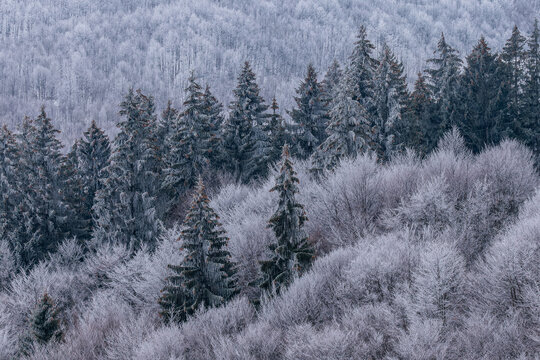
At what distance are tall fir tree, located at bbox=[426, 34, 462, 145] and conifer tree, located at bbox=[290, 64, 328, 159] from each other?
10299 mm

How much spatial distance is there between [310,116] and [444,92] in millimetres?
13270

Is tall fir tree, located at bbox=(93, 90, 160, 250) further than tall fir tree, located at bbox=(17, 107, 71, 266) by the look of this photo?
No

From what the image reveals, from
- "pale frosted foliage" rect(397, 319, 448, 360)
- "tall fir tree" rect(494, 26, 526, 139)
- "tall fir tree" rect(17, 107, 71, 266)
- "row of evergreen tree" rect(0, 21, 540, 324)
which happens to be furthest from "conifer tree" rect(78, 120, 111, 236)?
"tall fir tree" rect(494, 26, 526, 139)

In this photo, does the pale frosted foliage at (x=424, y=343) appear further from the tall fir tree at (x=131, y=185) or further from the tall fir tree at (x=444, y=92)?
the tall fir tree at (x=444, y=92)

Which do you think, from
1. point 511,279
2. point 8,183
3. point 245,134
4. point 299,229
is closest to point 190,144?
point 245,134

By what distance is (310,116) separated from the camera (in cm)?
3272

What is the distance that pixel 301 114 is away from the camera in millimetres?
32969

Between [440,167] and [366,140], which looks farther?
[366,140]

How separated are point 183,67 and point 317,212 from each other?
6562 inches

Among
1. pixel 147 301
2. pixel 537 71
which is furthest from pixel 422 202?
pixel 537 71

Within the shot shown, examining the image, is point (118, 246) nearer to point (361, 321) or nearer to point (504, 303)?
point (361, 321)

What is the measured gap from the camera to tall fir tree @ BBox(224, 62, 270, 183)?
3278cm

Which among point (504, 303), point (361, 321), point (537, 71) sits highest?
point (537, 71)

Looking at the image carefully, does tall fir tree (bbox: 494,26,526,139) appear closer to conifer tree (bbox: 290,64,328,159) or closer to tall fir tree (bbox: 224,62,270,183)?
conifer tree (bbox: 290,64,328,159)
